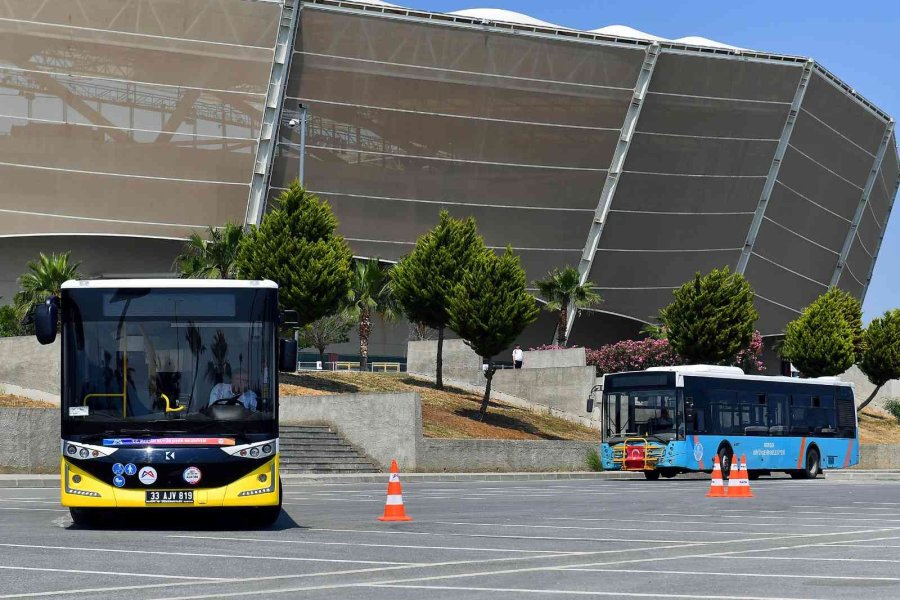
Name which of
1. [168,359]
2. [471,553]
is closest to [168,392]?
[168,359]

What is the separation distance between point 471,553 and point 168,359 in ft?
14.9

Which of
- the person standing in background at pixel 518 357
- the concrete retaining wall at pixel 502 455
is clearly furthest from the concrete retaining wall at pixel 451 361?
the concrete retaining wall at pixel 502 455

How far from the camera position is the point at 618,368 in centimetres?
5984

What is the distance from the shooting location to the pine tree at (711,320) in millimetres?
53781

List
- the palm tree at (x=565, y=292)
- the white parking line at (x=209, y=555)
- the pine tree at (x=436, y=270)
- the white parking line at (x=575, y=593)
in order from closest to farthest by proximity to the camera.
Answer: the white parking line at (x=575, y=593), the white parking line at (x=209, y=555), the pine tree at (x=436, y=270), the palm tree at (x=565, y=292)

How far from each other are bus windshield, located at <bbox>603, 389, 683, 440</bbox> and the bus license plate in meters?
20.7

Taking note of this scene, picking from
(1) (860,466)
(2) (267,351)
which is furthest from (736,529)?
(1) (860,466)

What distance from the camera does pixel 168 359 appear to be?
15.3 meters

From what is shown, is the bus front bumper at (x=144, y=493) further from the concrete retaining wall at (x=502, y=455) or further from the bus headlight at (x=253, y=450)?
the concrete retaining wall at (x=502, y=455)

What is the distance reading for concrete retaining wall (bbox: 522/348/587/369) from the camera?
5756 centimetres

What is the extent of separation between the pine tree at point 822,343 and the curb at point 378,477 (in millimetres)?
25534

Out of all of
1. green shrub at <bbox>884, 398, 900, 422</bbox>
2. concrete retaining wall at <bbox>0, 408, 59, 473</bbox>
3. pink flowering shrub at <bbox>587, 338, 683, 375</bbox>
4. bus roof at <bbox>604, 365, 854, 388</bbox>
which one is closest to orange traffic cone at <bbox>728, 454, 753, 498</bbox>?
bus roof at <bbox>604, 365, 854, 388</bbox>

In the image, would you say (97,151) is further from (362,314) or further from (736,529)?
(736,529)

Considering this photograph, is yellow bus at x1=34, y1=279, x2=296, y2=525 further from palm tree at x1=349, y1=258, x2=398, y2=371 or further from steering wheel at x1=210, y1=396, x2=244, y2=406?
palm tree at x1=349, y1=258, x2=398, y2=371
